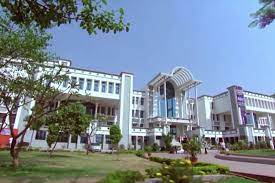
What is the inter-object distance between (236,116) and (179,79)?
43.8ft

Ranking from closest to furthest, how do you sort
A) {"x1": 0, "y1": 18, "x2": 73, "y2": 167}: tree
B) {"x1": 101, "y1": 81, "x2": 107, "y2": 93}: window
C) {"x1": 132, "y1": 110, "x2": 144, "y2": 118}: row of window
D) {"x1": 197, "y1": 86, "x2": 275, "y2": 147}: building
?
{"x1": 0, "y1": 18, "x2": 73, "y2": 167}: tree < {"x1": 101, "y1": 81, "x2": 107, "y2": 93}: window < {"x1": 197, "y1": 86, "x2": 275, "y2": 147}: building < {"x1": 132, "y1": 110, "x2": 144, "y2": 118}: row of window

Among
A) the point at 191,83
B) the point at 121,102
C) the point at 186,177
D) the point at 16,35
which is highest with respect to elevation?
the point at 191,83

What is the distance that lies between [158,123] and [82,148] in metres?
13.7

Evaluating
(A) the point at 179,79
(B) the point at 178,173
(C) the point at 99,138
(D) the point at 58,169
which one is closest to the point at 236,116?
(A) the point at 179,79

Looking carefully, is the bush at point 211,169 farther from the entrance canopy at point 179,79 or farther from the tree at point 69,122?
→ the entrance canopy at point 179,79

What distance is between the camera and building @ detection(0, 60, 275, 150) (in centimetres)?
3922

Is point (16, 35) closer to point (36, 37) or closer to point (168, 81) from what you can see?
point (36, 37)

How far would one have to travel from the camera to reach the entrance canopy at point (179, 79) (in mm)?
46019

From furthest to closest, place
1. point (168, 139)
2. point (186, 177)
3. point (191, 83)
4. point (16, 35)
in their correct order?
point (191, 83) < point (168, 139) < point (16, 35) < point (186, 177)

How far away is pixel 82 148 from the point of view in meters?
37.6

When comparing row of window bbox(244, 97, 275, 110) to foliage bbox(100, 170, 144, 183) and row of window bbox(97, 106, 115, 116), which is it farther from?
foliage bbox(100, 170, 144, 183)

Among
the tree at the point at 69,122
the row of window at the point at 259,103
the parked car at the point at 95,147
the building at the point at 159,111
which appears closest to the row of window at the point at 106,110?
the building at the point at 159,111

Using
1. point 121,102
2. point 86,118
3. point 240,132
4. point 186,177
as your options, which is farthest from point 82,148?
point 186,177

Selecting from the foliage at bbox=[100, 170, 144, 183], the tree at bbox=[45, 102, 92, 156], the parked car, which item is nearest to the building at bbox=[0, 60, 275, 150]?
the parked car
